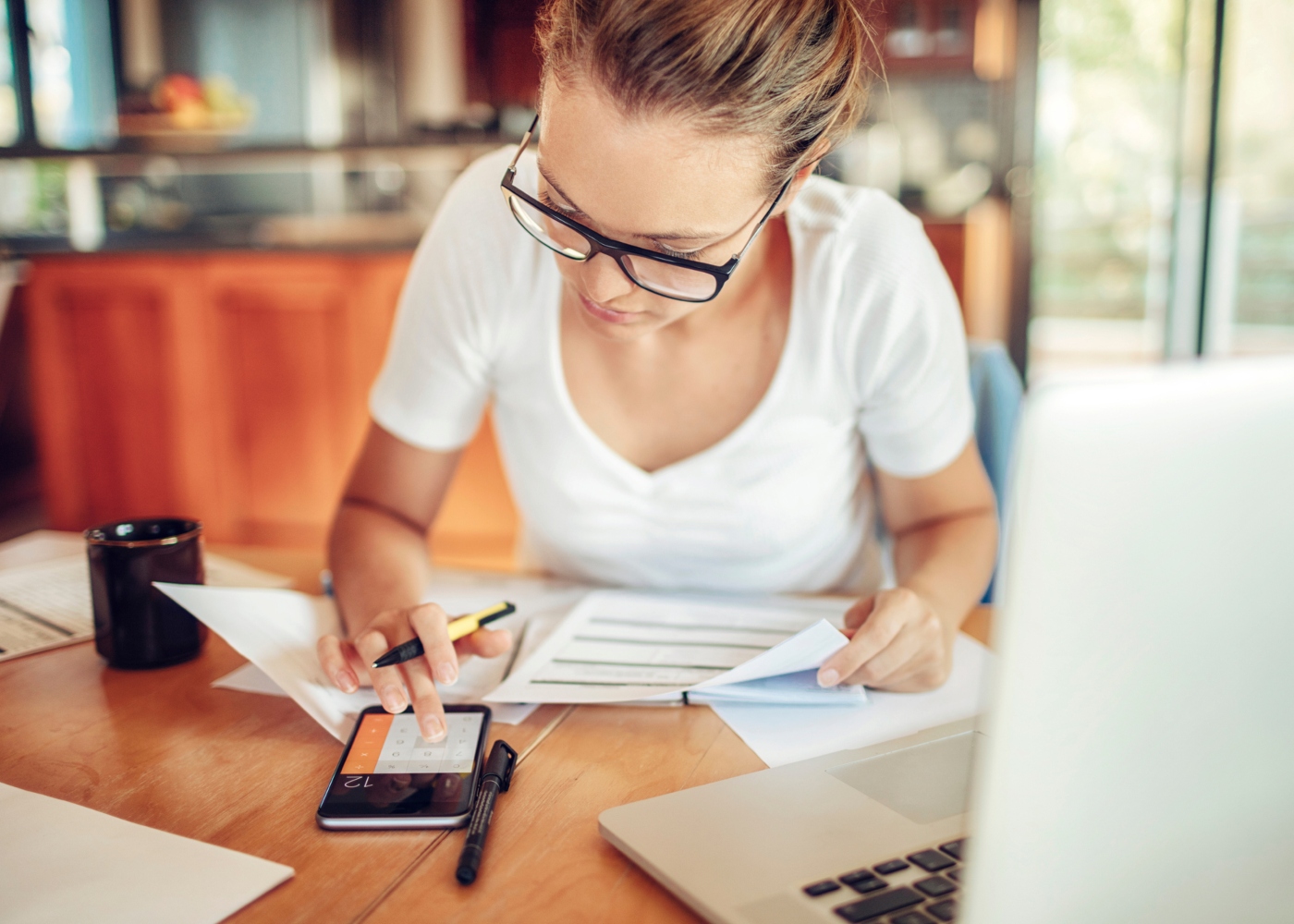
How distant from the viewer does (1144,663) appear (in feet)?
1.15

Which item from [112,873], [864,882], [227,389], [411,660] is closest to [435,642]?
[411,660]

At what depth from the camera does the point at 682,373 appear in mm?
1056

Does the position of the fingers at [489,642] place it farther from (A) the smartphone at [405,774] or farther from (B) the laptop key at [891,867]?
(B) the laptop key at [891,867]

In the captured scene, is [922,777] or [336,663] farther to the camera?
[336,663]

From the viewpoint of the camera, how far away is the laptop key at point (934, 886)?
47 cm

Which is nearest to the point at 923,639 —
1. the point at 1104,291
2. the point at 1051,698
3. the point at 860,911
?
the point at 860,911

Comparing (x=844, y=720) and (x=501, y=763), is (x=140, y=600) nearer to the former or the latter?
(x=501, y=763)

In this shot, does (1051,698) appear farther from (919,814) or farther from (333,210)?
(333,210)

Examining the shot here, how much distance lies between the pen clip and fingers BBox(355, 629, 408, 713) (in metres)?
0.09

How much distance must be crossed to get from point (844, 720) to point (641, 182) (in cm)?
41

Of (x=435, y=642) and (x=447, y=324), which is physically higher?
(x=447, y=324)

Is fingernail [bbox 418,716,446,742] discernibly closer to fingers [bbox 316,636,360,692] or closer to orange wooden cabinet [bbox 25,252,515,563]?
fingers [bbox 316,636,360,692]

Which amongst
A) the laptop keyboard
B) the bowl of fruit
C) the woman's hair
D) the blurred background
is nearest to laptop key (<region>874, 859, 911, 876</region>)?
A: the laptop keyboard

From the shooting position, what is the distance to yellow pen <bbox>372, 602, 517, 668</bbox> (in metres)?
0.71
